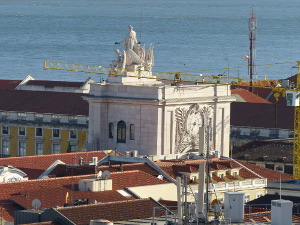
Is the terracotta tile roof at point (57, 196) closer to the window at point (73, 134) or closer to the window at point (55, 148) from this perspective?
the window at point (55, 148)

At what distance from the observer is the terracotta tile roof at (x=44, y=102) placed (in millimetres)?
72812

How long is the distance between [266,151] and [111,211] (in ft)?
91.0

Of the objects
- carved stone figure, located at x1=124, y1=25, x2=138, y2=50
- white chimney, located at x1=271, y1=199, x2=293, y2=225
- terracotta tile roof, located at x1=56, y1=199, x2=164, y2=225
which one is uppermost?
carved stone figure, located at x1=124, y1=25, x2=138, y2=50

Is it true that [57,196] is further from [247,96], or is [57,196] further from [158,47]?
[158,47]

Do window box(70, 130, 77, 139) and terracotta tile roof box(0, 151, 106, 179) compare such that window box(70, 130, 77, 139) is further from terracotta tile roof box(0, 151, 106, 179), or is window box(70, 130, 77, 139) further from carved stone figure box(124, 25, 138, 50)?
terracotta tile roof box(0, 151, 106, 179)

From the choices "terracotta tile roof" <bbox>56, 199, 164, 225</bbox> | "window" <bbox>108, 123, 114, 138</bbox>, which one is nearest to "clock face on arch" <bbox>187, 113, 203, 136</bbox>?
"window" <bbox>108, 123, 114, 138</bbox>

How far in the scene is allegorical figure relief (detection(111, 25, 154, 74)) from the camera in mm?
60844

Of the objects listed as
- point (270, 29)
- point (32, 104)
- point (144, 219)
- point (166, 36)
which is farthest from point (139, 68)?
point (270, 29)

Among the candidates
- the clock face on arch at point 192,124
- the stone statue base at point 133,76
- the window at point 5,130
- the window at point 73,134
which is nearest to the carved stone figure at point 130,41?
the stone statue base at point 133,76

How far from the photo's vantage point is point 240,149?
62000mm

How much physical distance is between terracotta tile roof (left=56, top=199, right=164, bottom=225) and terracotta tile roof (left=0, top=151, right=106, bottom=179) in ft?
40.8

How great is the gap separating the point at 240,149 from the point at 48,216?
31.3 m

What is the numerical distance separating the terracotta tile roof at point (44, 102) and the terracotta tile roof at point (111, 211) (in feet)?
122

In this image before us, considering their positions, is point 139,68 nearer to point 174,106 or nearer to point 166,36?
point 174,106
